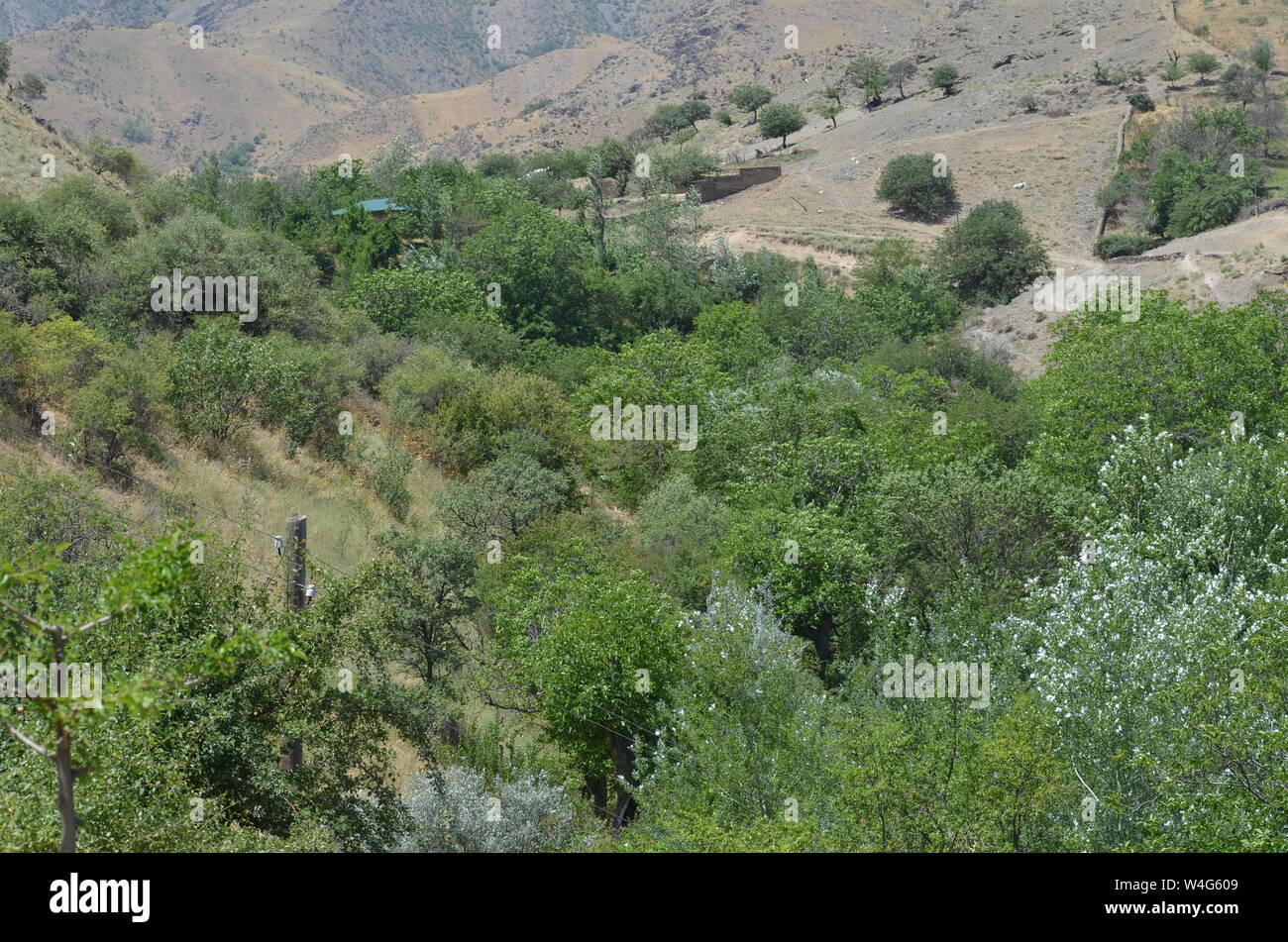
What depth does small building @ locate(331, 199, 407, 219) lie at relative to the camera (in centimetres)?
5539

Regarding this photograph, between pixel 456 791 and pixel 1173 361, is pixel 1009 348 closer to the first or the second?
pixel 1173 361

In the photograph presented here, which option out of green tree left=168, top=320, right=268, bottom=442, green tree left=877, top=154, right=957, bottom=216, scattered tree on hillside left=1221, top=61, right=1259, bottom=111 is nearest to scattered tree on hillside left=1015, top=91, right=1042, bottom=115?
scattered tree on hillside left=1221, top=61, right=1259, bottom=111

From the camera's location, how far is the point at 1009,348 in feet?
152

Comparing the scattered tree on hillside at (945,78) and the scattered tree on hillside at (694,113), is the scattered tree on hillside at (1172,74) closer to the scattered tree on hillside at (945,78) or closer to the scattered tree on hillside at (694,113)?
the scattered tree on hillside at (945,78)

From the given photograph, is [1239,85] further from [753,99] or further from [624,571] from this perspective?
[624,571]

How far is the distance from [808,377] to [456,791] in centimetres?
2472

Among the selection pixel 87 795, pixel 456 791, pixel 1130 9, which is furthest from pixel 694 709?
pixel 1130 9

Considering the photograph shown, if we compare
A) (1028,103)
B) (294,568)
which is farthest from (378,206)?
(294,568)

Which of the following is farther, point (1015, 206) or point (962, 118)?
point (962, 118)

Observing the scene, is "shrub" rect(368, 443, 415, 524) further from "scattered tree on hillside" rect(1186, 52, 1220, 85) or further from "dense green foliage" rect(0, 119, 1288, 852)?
"scattered tree on hillside" rect(1186, 52, 1220, 85)

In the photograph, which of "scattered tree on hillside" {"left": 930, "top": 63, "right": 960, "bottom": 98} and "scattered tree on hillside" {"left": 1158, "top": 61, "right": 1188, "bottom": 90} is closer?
"scattered tree on hillside" {"left": 1158, "top": 61, "right": 1188, "bottom": 90}

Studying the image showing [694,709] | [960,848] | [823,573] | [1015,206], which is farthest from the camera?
[1015,206]

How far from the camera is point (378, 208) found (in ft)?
191
